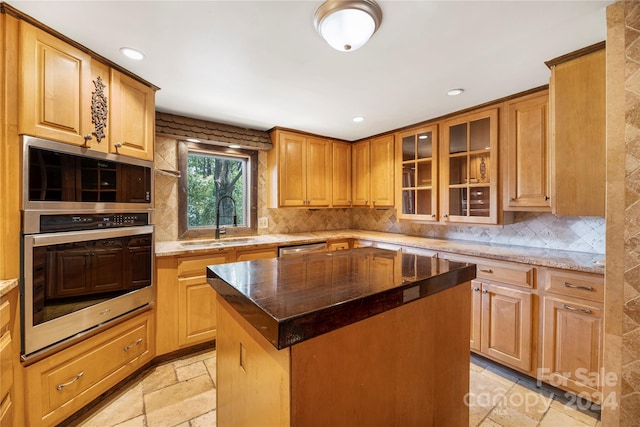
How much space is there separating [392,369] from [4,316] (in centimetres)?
180

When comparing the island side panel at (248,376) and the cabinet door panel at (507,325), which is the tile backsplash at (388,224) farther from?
the island side panel at (248,376)

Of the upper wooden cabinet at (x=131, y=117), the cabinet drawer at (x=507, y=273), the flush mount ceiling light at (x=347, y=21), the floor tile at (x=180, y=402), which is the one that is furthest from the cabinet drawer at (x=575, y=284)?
the upper wooden cabinet at (x=131, y=117)

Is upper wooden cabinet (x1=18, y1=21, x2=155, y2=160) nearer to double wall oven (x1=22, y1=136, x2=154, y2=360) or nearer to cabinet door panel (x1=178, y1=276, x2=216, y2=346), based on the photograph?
double wall oven (x1=22, y1=136, x2=154, y2=360)

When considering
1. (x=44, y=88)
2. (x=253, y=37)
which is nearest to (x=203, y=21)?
(x=253, y=37)

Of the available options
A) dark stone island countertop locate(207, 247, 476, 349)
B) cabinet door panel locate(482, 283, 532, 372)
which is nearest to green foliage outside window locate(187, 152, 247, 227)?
dark stone island countertop locate(207, 247, 476, 349)

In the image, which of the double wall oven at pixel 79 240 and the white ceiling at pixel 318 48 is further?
the double wall oven at pixel 79 240

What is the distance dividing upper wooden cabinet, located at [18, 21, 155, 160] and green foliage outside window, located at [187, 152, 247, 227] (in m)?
0.95

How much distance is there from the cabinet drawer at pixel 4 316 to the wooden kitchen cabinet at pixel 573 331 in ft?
10.4

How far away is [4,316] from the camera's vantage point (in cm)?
128

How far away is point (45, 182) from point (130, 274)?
786 mm

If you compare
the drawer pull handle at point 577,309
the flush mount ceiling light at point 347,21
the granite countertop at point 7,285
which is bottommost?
the drawer pull handle at point 577,309

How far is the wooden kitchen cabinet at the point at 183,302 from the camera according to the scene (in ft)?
7.31

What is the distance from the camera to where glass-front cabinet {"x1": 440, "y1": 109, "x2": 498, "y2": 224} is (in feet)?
7.89

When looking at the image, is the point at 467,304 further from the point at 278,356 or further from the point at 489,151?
the point at 489,151
